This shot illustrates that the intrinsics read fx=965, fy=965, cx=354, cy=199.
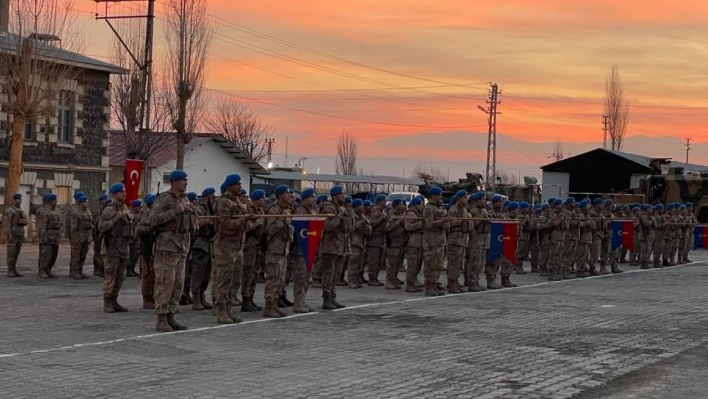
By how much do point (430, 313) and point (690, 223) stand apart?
17.7 meters

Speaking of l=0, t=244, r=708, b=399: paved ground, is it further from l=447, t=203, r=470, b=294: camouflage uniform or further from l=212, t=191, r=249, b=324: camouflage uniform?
l=447, t=203, r=470, b=294: camouflage uniform

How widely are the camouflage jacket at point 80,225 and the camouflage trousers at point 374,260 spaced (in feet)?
20.8

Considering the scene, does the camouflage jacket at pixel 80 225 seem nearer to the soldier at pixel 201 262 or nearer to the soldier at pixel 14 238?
the soldier at pixel 14 238

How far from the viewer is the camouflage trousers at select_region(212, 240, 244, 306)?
1377cm

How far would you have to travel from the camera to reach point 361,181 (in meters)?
80.8

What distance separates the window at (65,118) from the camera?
36.1 meters

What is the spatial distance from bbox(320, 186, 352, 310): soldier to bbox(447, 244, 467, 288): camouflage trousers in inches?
119

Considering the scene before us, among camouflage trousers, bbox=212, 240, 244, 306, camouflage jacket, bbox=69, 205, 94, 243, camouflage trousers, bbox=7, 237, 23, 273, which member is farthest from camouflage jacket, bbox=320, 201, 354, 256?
Answer: camouflage trousers, bbox=7, 237, 23, 273

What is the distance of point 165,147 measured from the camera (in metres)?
50.9

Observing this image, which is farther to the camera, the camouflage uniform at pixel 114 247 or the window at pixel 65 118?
the window at pixel 65 118

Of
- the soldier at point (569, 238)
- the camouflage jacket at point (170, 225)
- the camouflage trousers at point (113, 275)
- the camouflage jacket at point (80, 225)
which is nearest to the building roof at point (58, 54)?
the camouflage jacket at point (80, 225)

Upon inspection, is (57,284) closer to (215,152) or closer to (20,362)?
(20,362)

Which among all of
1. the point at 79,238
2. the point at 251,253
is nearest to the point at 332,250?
the point at 251,253

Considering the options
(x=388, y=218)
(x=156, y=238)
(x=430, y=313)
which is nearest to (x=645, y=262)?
(x=388, y=218)
